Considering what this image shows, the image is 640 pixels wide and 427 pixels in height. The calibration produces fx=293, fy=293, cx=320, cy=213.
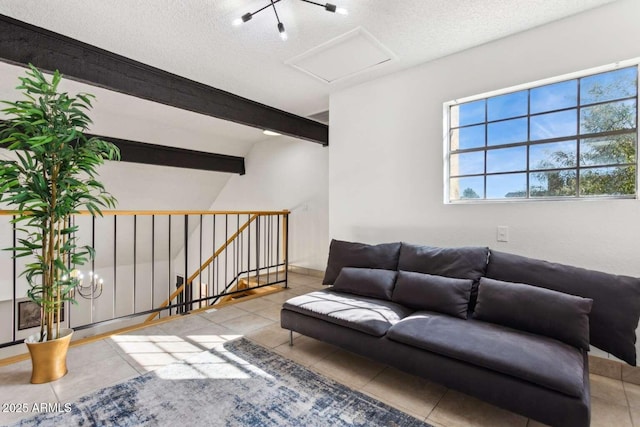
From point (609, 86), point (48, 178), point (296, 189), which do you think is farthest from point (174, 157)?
point (609, 86)

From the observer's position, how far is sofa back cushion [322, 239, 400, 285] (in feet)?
8.99

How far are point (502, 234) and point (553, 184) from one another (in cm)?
56

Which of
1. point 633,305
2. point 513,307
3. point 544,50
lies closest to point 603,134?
point 544,50

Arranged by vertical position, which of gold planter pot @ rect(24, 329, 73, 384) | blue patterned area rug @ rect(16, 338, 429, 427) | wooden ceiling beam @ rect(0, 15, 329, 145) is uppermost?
wooden ceiling beam @ rect(0, 15, 329, 145)

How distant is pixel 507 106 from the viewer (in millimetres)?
2619

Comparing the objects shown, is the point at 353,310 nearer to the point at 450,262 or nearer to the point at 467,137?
the point at 450,262

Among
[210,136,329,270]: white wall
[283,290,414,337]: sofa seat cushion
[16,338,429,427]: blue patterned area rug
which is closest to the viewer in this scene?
[16,338,429,427]: blue patterned area rug

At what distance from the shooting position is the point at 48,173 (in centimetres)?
190

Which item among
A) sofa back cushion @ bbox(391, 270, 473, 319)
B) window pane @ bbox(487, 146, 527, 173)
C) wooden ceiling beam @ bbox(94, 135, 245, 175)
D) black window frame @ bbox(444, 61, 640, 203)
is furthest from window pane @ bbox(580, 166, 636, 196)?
wooden ceiling beam @ bbox(94, 135, 245, 175)

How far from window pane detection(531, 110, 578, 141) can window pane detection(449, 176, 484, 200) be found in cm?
55

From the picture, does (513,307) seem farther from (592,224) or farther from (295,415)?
(295,415)

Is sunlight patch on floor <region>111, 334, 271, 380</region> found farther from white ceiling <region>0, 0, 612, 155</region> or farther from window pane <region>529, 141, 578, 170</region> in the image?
window pane <region>529, 141, 578, 170</region>

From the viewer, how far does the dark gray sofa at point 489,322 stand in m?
1.47

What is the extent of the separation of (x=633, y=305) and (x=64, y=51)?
173 inches
